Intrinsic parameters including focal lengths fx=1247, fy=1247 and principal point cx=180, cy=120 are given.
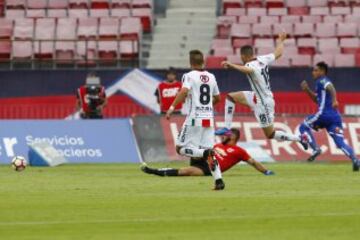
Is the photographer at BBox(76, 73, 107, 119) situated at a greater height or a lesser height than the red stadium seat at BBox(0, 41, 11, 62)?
lesser

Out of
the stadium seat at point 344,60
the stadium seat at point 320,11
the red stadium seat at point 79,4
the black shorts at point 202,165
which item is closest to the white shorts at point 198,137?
the black shorts at point 202,165

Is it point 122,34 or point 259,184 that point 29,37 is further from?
point 259,184

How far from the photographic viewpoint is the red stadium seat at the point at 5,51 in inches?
1485

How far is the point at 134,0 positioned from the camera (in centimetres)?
4084

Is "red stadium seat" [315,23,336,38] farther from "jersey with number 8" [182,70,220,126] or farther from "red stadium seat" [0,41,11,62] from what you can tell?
"jersey with number 8" [182,70,220,126]

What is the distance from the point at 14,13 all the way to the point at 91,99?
334 inches

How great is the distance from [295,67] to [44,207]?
62.2ft

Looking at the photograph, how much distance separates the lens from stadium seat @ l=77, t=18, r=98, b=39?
127ft

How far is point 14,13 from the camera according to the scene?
40.3 meters

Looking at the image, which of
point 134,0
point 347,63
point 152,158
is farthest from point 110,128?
point 134,0

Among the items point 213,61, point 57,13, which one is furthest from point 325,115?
point 57,13

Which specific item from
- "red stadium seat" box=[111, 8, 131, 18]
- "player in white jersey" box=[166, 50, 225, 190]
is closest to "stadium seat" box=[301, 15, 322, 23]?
"red stadium seat" box=[111, 8, 131, 18]

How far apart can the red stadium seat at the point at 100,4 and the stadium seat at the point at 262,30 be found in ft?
17.2

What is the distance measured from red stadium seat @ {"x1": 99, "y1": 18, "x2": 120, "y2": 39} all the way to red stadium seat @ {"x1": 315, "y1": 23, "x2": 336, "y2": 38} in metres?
6.19
